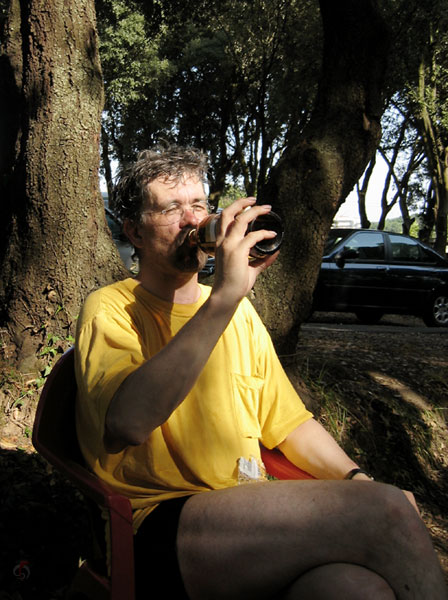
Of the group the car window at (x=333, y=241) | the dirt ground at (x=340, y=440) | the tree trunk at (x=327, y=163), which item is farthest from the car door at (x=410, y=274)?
the tree trunk at (x=327, y=163)

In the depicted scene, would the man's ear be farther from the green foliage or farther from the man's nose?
the green foliage

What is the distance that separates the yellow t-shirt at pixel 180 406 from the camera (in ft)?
5.06

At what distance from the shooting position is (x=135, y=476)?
1.59m

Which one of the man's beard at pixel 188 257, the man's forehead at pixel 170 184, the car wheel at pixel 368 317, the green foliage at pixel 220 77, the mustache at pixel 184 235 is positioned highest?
the green foliage at pixel 220 77

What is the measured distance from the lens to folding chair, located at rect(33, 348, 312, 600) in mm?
1407

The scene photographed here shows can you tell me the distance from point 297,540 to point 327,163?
3.08 meters

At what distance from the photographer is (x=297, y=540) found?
1.36 meters

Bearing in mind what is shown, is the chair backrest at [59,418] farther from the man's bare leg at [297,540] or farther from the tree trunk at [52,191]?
the tree trunk at [52,191]

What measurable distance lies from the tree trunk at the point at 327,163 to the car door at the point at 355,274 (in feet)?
18.5

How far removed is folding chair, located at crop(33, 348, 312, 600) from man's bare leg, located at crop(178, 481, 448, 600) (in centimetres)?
14

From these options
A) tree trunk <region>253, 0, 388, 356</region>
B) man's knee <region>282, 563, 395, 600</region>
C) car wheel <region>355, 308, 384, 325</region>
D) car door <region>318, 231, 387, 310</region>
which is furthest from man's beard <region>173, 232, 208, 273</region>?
car wheel <region>355, 308, 384, 325</region>

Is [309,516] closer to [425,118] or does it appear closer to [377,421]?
[377,421]

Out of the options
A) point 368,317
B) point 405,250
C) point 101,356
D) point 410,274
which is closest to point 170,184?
point 101,356

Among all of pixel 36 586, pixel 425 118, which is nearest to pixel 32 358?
pixel 36 586
